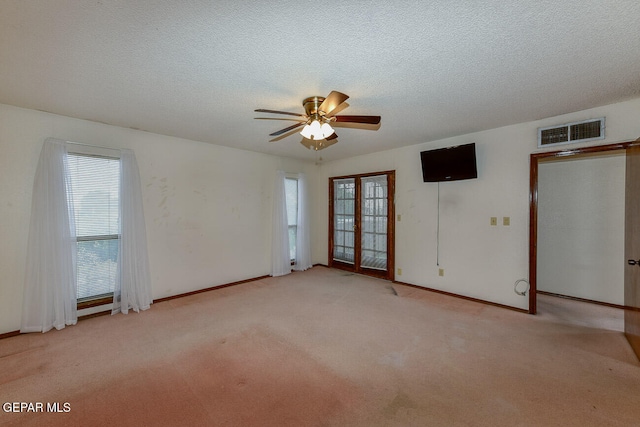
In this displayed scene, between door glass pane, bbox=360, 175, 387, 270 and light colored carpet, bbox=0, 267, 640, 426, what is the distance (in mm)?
1712

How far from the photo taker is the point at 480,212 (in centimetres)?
375

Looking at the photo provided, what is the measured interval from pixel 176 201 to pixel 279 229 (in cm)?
183

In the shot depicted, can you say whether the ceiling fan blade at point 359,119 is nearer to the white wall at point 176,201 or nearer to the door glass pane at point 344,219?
the white wall at point 176,201

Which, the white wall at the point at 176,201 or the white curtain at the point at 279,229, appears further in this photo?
the white curtain at the point at 279,229

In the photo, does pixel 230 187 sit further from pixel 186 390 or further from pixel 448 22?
pixel 448 22

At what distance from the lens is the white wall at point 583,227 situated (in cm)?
354

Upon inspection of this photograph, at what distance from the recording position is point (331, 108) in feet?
7.34

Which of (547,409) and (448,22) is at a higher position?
(448,22)

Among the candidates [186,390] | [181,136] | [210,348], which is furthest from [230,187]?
[186,390]

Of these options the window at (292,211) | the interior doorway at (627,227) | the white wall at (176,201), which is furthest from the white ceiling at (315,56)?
the window at (292,211)

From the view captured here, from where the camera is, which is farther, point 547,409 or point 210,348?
point 210,348

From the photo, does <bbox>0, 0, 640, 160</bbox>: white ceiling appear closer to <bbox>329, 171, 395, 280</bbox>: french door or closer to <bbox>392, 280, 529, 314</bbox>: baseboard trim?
<bbox>329, 171, 395, 280</bbox>: french door

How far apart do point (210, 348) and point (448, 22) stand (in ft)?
10.3
